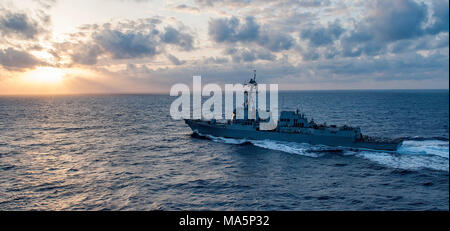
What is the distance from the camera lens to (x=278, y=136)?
49.4 metres

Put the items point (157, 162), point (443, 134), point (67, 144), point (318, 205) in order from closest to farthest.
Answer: point (318, 205)
point (157, 162)
point (67, 144)
point (443, 134)

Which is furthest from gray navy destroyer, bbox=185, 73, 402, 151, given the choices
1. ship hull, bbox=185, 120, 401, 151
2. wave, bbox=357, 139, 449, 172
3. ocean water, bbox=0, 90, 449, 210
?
wave, bbox=357, 139, 449, 172

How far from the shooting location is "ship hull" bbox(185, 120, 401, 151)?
43.1 metres

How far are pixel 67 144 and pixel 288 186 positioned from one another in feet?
131

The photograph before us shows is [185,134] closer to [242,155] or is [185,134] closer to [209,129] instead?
[209,129]

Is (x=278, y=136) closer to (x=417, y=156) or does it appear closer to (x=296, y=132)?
(x=296, y=132)

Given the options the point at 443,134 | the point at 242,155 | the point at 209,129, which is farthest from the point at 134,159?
the point at 443,134

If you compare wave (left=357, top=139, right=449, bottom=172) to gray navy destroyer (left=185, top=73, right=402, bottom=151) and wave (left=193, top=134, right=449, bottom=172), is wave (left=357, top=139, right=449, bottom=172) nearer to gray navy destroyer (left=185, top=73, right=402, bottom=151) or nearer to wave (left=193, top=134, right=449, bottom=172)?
wave (left=193, top=134, right=449, bottom=172)

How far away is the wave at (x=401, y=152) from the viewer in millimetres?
35125

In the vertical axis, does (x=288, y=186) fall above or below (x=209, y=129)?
below

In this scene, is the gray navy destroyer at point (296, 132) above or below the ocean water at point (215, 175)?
above

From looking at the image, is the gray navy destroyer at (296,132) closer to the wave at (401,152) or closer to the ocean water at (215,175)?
the wave at (401,152)

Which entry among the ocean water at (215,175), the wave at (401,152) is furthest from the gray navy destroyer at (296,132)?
the ocean water at (215,175)

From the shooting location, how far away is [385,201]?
23922 mm
